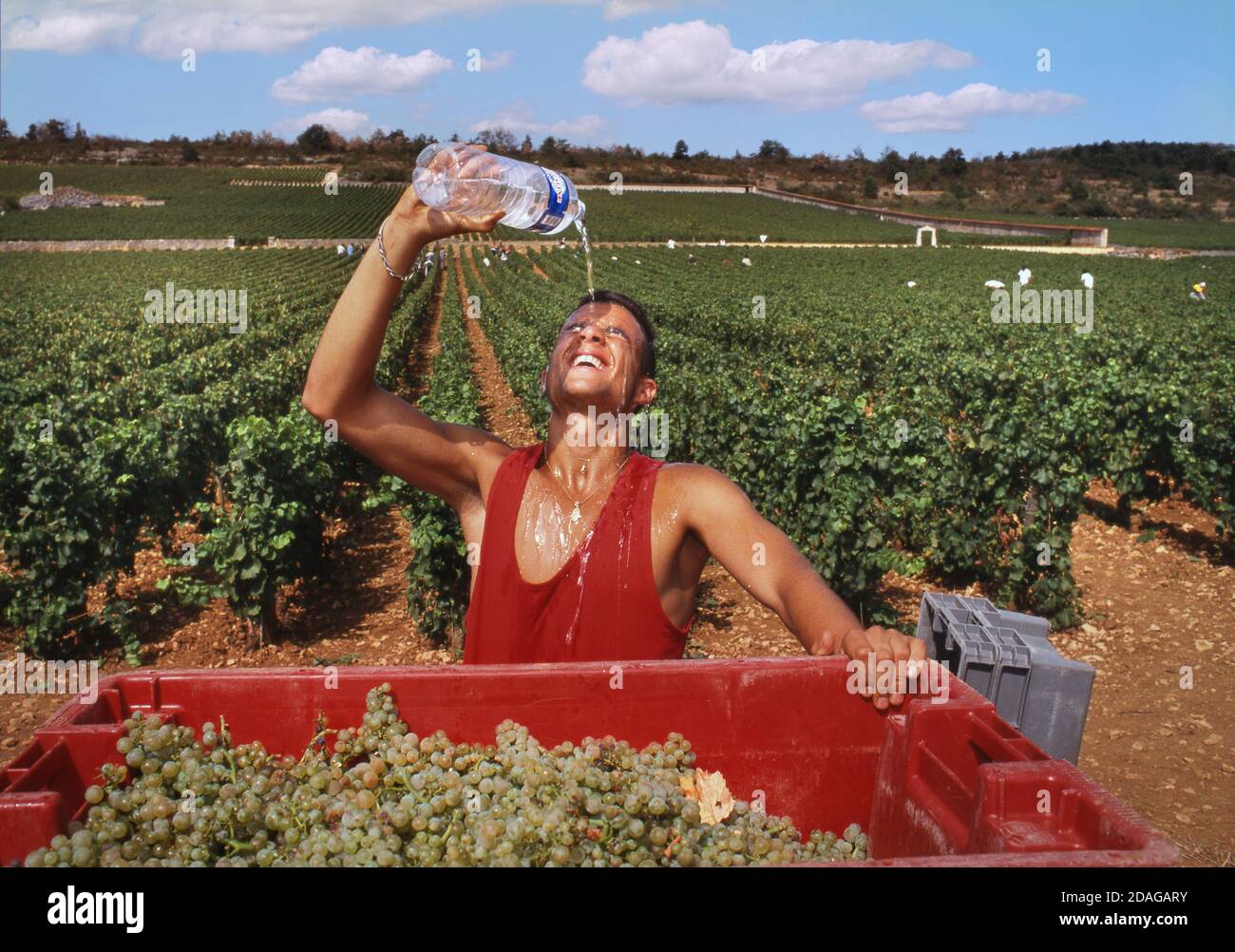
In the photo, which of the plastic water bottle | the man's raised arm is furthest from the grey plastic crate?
the plastic water bottle

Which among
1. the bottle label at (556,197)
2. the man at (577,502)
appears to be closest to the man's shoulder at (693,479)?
the man at (577,502)

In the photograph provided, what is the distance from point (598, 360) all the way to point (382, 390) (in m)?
0.61

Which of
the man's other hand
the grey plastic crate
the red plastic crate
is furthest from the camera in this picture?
the grey plastic crate

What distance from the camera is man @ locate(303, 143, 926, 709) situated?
247 centimetres

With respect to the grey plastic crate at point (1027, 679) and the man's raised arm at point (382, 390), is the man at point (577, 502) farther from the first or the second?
the grey plastic crate at point (1027, 679)

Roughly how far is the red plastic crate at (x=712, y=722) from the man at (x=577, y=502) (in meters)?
0.21

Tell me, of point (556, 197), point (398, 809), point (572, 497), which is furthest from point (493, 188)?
point (398, 809)

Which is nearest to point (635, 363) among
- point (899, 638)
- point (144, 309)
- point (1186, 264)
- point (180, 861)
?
point (899, 638)

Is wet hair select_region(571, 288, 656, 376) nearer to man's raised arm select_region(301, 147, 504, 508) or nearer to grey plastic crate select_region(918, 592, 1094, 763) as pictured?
man's raised arm select_region(301, 147, 504, 508)

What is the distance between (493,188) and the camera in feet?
12.7

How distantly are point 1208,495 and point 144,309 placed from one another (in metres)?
24.6

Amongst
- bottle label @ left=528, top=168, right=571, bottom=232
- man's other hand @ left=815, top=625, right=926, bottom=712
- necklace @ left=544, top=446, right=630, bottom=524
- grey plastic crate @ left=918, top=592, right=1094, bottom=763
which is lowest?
grey plastic crate @ left=918, top=592, right=1094, bottom=763

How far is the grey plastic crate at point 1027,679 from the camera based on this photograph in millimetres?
2555

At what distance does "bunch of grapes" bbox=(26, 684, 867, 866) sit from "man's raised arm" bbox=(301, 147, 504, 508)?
1028 mm
